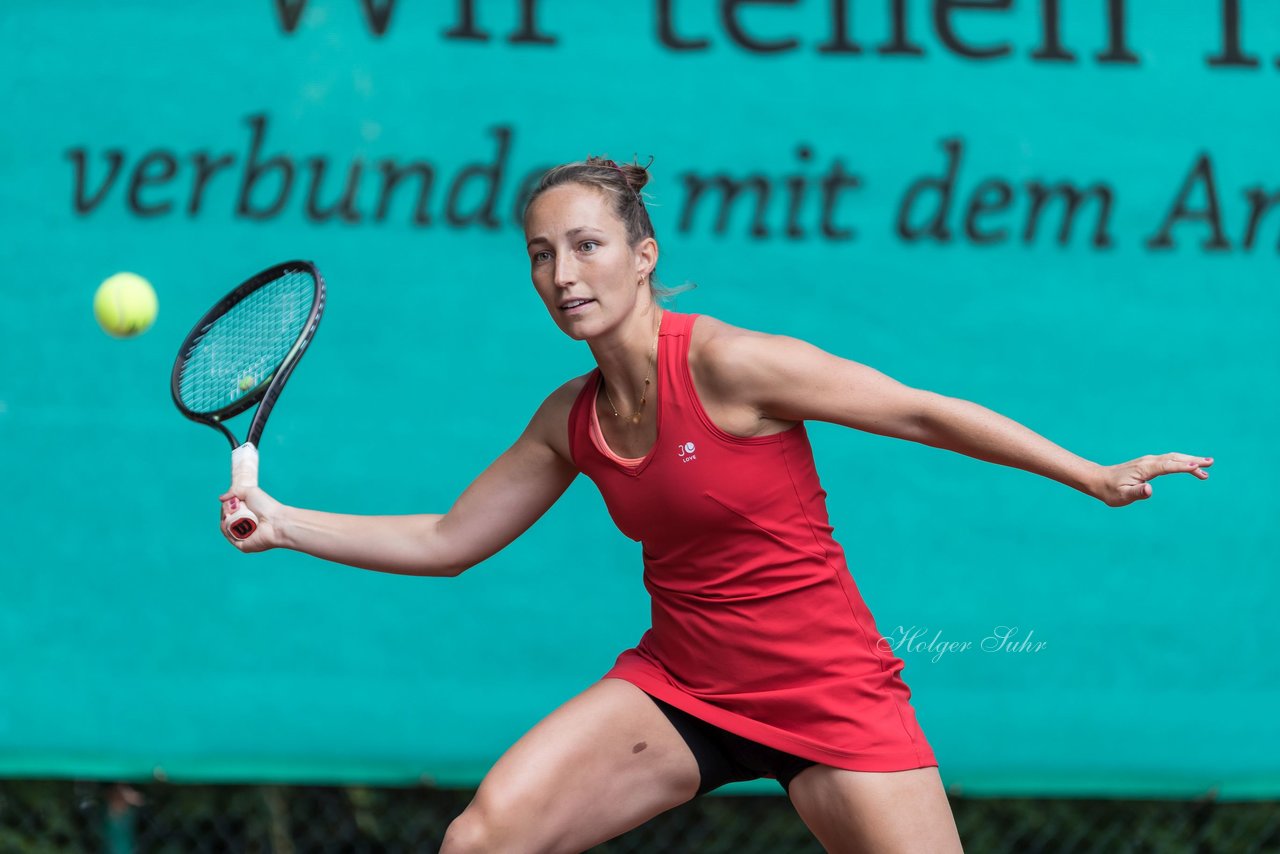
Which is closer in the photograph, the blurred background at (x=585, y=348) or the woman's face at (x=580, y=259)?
the woman's face at (x=580, y=259)

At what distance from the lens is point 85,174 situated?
3.88 meters

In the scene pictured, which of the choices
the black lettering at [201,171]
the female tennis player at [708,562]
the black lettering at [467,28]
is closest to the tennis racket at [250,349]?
the female tennis player at [708,562]

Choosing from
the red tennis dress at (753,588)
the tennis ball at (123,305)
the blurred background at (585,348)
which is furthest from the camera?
the blurred background at (585,348)

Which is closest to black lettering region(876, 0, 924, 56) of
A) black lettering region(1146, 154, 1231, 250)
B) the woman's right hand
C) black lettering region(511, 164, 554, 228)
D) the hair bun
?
black lettering region(1146, 154, 1231, 250)

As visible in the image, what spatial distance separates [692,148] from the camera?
388cm

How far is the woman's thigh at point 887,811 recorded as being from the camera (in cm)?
254

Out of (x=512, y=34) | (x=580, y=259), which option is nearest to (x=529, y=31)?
(x=512, y=34)

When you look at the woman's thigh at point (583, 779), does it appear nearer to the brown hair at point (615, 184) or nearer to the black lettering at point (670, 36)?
the brown hair at point (615, 184)

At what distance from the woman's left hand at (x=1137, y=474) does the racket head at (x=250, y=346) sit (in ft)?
4.71

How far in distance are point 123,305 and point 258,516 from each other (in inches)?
36.2

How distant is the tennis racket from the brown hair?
0.51 metres

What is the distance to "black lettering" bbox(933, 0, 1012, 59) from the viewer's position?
12.7 feet

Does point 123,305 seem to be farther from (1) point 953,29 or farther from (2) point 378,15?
(1) point 953,29

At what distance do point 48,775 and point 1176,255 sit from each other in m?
3.16
